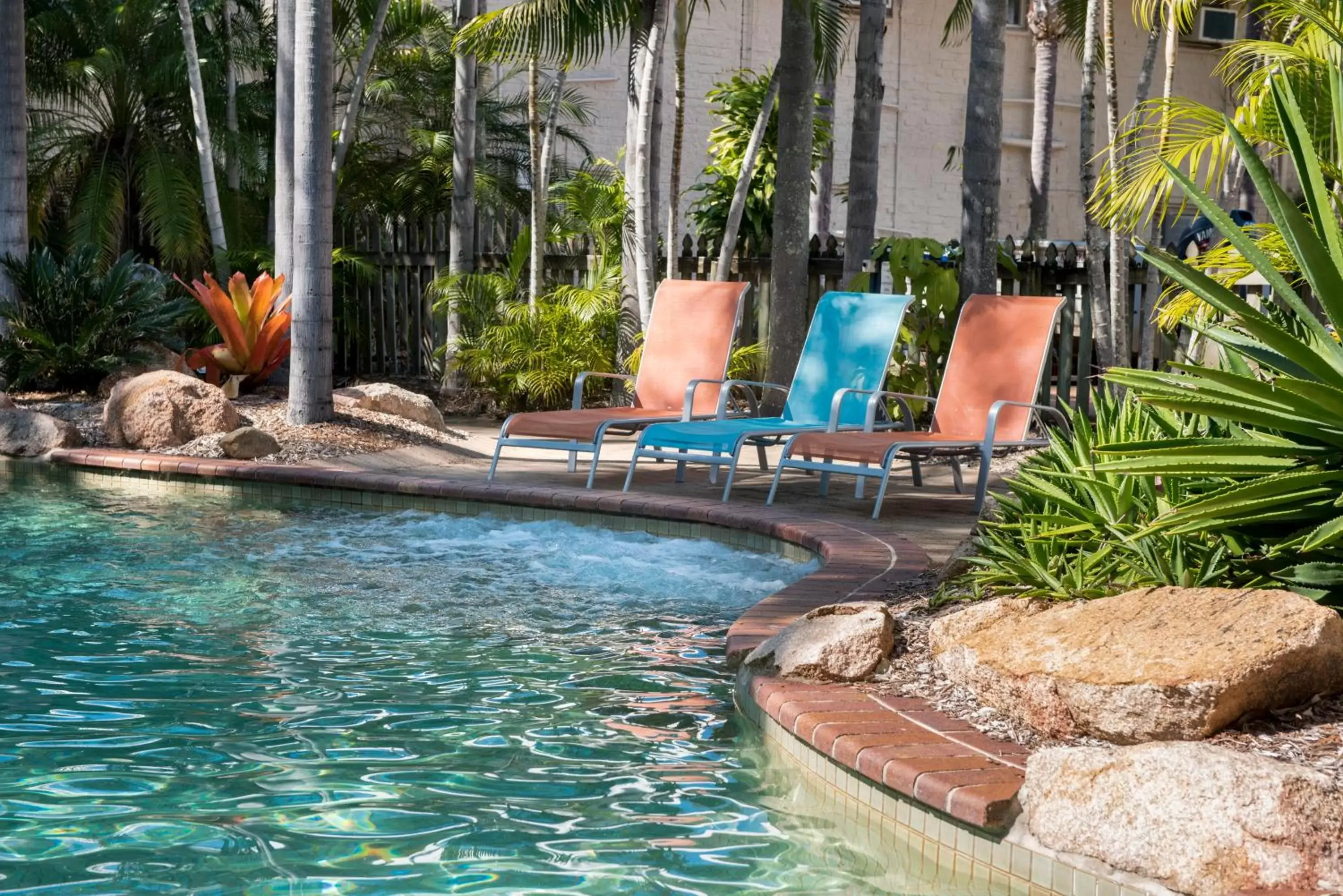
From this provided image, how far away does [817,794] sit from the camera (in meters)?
3.78

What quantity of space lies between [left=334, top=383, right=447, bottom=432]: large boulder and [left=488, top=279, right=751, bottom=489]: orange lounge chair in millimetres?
1948

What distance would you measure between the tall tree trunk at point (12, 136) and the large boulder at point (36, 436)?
12.0ft

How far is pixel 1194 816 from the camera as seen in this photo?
2984 mm

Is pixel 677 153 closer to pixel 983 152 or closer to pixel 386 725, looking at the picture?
pixel 983 152

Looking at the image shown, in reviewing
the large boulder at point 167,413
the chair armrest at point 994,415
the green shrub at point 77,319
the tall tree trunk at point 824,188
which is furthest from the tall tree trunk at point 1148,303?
the green shrub at point 77,319

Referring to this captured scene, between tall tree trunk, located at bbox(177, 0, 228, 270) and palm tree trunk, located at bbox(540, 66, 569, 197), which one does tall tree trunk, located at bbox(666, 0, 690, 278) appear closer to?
palm tree trunk, located at bbox(540, 66, 569, 197)

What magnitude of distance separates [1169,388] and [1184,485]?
1.19 feet

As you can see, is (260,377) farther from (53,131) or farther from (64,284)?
(53,131)

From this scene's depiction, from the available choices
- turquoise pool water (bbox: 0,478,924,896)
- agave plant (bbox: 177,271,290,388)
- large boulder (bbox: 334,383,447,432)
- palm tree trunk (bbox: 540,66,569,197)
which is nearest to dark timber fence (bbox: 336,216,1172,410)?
palm tree trunk (bbox: 540,66,569,197)

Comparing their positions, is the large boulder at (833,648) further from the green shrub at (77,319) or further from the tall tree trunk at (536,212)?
the green shrub at (77,319)

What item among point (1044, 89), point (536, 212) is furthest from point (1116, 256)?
point (1044, 89)

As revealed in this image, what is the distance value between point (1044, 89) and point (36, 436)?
14.9 meters

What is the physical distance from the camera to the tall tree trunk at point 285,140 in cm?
1359

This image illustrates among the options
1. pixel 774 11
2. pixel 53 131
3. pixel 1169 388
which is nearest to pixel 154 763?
pixel 1169 388
